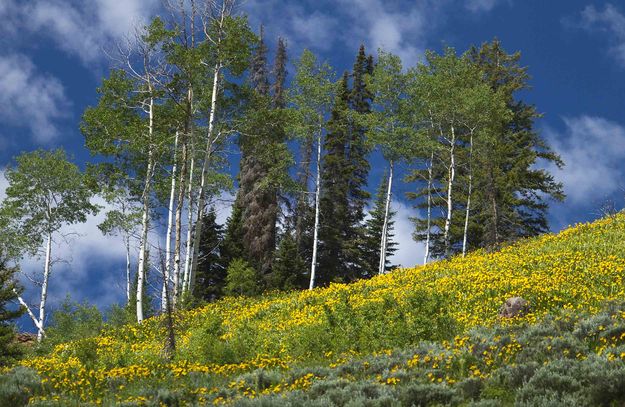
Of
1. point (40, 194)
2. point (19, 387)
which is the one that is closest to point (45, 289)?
point (40, 194)

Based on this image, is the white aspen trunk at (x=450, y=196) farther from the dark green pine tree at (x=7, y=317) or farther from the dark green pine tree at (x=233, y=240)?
the dark green pine tree at (x=7, y=317)

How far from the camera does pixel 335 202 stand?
41.7 m

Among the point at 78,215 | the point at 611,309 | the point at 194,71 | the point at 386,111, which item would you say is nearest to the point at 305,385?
the point at 611,309

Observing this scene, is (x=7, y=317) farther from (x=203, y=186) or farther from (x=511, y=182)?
(x=511, y=182)

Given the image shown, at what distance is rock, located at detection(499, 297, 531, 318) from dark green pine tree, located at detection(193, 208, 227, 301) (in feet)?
80.4

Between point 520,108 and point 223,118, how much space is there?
84.2 ft

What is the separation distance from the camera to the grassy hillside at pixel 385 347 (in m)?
9.36

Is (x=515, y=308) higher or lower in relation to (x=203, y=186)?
lower

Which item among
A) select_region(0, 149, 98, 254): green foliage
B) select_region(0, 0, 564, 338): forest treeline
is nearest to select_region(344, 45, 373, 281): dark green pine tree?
select_region(0, 0, 564, 338): forest treeline

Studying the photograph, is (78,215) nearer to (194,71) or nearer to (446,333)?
(194,71)

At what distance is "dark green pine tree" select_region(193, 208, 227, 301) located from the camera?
123ft

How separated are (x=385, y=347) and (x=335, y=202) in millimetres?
28602

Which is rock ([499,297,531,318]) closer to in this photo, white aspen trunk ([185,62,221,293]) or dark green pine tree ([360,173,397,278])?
white aspen trunk ([185,62,221,293])

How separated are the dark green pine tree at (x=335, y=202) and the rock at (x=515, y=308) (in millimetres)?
25175
